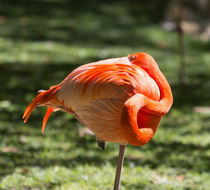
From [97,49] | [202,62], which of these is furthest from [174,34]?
[97,49]

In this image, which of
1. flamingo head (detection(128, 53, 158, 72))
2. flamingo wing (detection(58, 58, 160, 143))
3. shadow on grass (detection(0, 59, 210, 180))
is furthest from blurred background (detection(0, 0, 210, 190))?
flamingo head (detection(128, 53, 158, 72))

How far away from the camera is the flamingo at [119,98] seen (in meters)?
2.13

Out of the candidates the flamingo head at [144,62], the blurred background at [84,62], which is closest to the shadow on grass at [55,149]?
the blurred background at [84,62]

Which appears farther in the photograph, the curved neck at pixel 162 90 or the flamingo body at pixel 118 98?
the curved neck at pixel 162 90

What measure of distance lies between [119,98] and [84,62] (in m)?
5.33

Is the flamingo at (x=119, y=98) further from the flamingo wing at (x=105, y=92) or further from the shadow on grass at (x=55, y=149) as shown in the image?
the shadow on grass at (x=55, y=149)

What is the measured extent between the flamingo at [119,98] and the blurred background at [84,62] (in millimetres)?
1212

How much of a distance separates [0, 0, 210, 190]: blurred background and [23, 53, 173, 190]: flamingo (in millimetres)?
1212

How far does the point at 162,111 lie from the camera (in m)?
2.26

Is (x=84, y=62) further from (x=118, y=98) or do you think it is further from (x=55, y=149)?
(x=118, y=98)

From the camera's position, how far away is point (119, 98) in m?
2.18

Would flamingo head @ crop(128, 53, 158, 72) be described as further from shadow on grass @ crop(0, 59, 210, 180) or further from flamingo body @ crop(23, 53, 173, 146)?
shadow on grass @ crop(0, 59, 210, 180)

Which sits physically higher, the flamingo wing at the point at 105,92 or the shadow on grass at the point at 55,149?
the flamingo wing at the point at 105,92

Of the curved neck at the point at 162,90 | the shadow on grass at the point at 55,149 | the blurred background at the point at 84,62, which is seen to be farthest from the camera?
the shadow on grass at the point at 55,149
